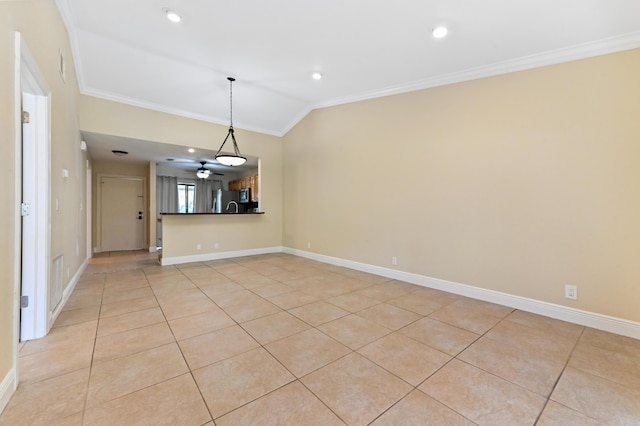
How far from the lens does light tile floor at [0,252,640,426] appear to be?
145 centimetres

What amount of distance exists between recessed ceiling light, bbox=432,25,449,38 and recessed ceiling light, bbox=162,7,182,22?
2.75m

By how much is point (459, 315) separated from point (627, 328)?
138 cm

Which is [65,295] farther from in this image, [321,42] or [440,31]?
[440,31]

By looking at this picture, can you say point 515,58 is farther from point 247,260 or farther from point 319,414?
point 247,260

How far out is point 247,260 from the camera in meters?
5.51

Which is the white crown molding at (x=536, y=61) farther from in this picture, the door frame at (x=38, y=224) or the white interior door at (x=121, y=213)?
the white interior door at (x=121, y=213)

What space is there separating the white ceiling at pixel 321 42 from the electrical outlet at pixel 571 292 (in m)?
2.32

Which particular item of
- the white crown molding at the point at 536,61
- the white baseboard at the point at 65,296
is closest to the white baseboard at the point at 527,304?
the white crown molding at the point at 536,61

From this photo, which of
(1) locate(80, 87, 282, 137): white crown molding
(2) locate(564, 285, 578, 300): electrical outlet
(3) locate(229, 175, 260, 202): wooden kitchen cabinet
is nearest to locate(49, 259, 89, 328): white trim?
(1) locate(80, 87, 282, 137): white crown molding

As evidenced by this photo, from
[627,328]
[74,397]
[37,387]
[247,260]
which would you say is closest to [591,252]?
[627,328]

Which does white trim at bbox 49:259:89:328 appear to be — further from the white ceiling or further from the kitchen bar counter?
the white ceiling

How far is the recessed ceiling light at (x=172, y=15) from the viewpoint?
2.78 metres

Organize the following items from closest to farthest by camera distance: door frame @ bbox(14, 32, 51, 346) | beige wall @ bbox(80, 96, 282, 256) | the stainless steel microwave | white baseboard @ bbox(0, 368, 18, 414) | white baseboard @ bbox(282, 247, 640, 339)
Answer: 1. white baseboard @ bbox(0, 368, 18, 414)
2. door frame @ bbox(14, 32, 51, 346)
3. white baseboard @ bbox(282, 247, 640, 339)
4. beige wall @ bbox(80, 96, 282, 256)
5. the stainless steel microwave

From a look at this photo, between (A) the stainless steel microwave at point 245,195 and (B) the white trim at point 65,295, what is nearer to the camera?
(B) the white trim at point 65,295
